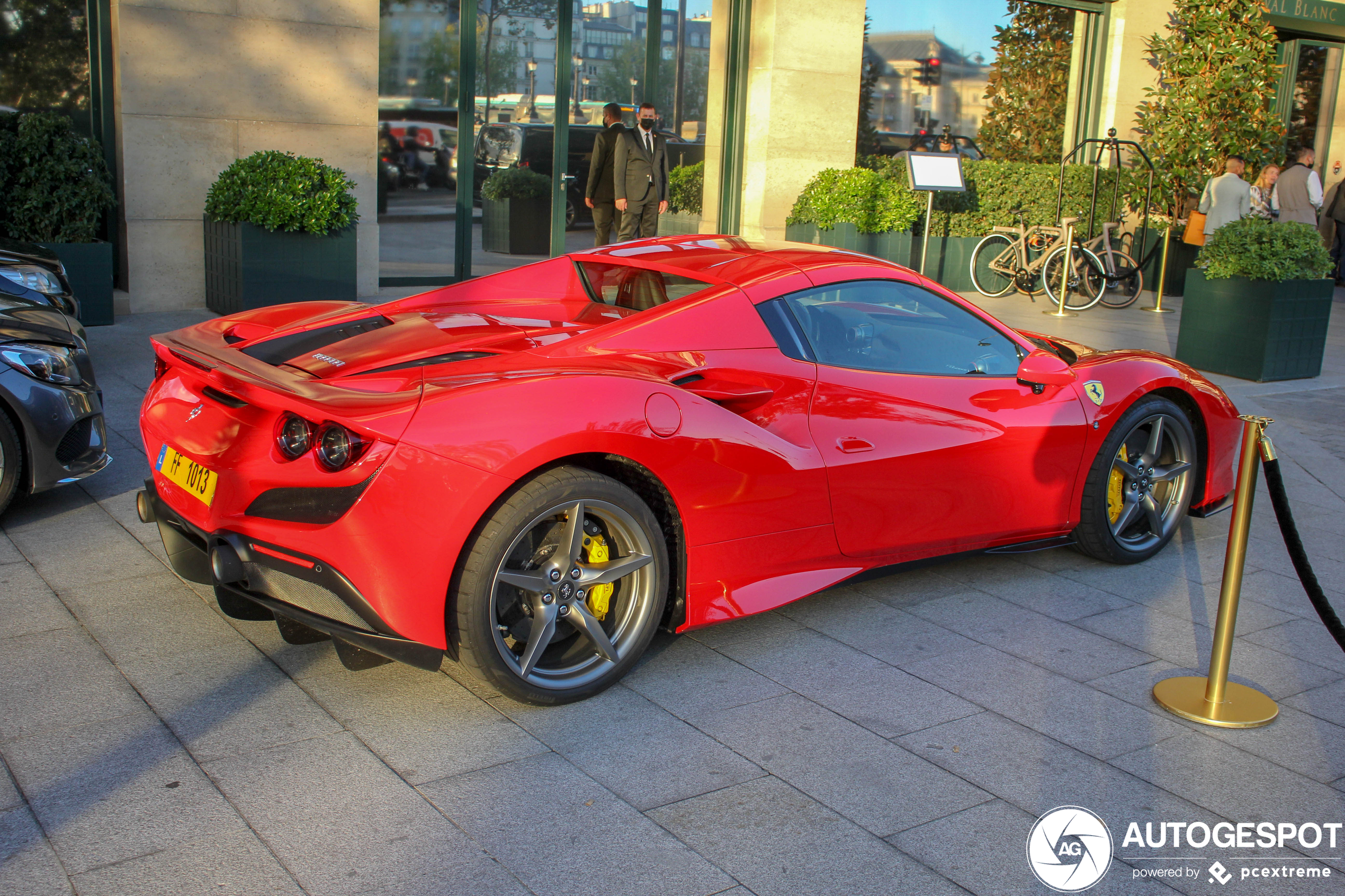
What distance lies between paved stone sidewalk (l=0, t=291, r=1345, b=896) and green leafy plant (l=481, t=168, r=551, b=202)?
8.29 metres

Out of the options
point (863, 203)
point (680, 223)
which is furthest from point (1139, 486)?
point (680, 223)

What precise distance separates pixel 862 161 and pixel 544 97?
4.20 m

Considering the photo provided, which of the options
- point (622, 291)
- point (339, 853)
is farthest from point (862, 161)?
point (339, 853)

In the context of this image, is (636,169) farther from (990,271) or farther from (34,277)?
(34,277)

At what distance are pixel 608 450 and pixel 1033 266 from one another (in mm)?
10893

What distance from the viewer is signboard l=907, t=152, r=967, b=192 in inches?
469

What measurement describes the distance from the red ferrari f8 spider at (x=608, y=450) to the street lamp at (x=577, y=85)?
8.58m

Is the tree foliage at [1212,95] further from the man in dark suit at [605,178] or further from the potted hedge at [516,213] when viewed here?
the potted hedge at [516,213]

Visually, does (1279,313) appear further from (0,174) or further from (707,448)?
(0,174)

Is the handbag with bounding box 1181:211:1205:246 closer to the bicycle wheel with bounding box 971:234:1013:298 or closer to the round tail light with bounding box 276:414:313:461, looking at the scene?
the bicycle wheel with bounding box 971:234:1013:298

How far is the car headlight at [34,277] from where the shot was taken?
21.7ft

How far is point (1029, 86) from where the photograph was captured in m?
15.8

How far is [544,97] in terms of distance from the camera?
12.7m

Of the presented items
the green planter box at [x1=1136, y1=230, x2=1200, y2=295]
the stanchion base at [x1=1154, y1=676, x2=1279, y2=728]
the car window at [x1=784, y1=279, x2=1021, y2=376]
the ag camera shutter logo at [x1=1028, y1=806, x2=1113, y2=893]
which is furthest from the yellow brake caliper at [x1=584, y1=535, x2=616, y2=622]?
the green planter box at [x1=1136, y1=230, x2=1200, y2=295]
